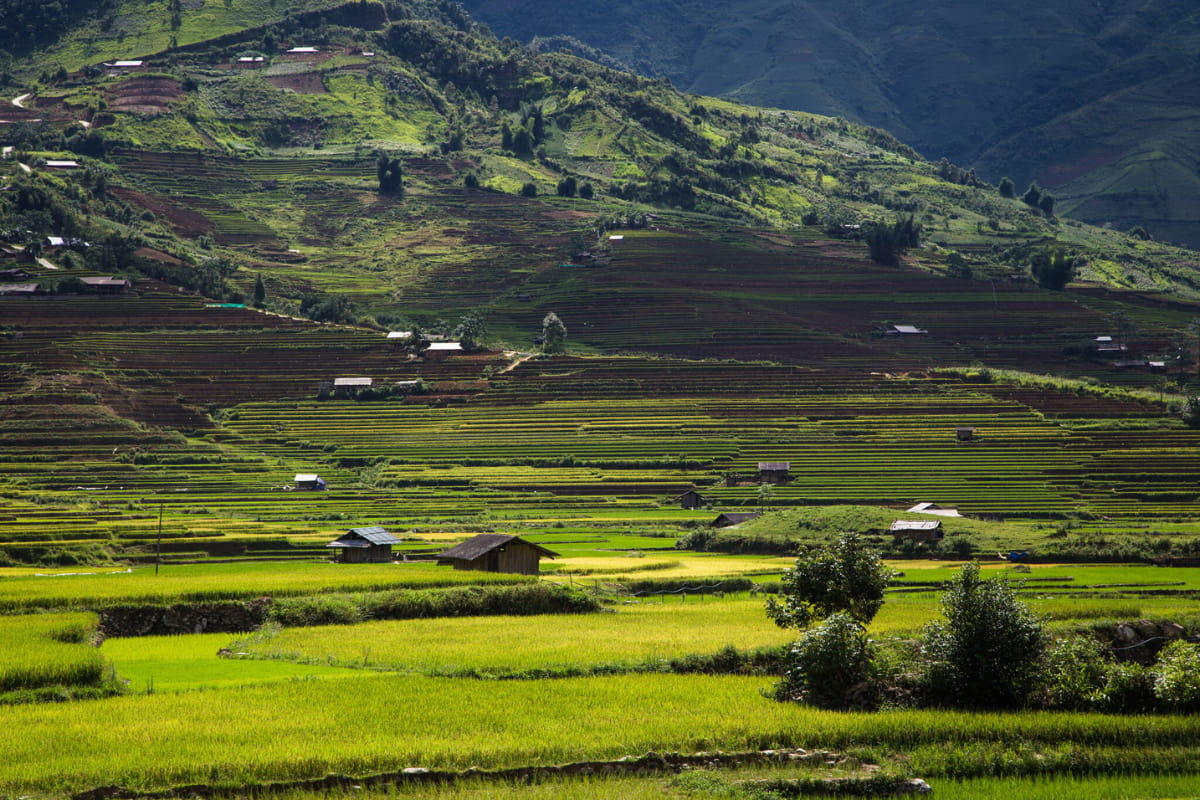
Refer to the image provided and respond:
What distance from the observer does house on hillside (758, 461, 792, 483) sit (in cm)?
8594

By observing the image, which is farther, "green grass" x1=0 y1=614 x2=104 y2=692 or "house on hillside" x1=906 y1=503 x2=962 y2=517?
"house on hillside" x1=906 y1=503 x2=962 y2=517

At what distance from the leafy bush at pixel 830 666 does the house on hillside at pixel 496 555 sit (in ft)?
73.7

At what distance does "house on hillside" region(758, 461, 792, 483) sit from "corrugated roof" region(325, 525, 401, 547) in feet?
123

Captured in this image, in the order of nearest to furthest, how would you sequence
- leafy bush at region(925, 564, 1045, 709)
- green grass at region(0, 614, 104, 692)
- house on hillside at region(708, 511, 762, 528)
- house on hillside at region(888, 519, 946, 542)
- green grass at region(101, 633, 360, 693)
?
green grass at region(0, 614, 104, 692)
leafy bush at region(925, 564, 1045, 709)
green grass at region(101, 633, 360, 693)
house on hillside at region(888, 519, 946, 542)
house on hillside at region(708, 511, 762, 528)

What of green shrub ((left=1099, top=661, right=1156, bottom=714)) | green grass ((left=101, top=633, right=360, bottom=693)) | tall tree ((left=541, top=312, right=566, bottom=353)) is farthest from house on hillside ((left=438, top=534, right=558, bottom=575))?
tall tree ((left=541, top=312, right=566, bottom=353))

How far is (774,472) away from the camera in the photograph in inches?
3401

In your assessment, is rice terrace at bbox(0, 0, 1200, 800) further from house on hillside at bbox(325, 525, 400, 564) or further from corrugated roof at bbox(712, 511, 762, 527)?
corrugated roof at bbox(712, 511, 762, 527)

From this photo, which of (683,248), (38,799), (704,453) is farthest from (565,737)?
(683,248)

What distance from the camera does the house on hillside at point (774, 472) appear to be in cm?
8594

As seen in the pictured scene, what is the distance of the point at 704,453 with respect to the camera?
93.0 metres

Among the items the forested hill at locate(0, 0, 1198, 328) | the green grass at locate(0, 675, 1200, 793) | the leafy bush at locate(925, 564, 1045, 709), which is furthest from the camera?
the forested hill at locate(0, 0, 1198, 328)

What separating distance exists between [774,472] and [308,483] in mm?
34135

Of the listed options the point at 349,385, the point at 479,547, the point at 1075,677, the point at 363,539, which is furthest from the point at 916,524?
the point at 349,385

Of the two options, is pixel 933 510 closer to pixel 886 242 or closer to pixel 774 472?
pixel 774 472
